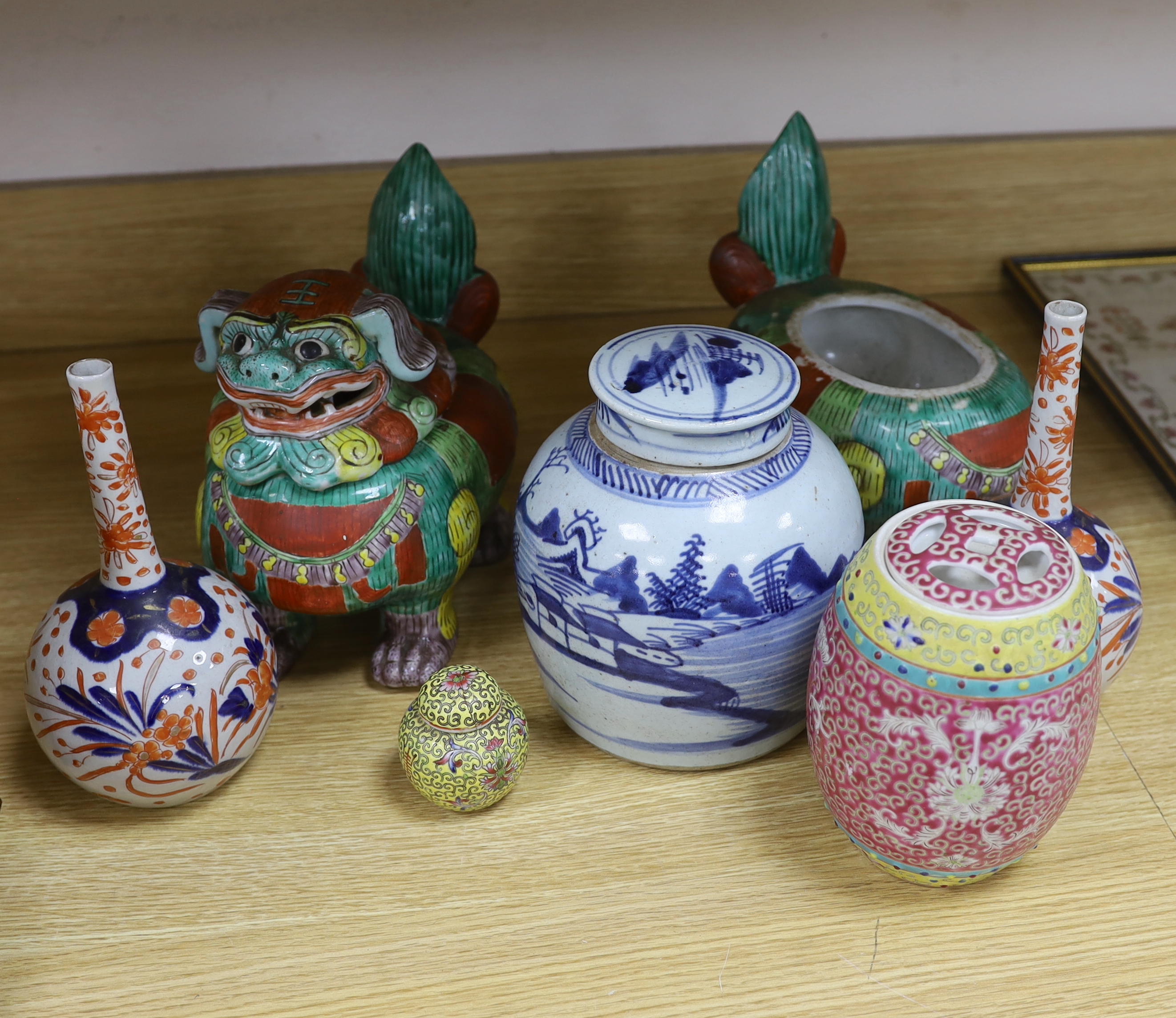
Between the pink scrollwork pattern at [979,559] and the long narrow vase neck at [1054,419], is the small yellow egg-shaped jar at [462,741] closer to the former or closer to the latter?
the pink scrollwork pattern at [979,559]

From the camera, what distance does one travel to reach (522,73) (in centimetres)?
130

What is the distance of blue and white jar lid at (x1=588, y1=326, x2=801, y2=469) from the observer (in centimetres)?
82

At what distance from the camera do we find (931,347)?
107cm

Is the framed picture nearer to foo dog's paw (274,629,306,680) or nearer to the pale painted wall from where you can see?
the pale painted wall

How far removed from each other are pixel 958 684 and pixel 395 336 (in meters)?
0.45

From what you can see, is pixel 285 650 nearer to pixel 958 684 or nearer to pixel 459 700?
pixel 459 700

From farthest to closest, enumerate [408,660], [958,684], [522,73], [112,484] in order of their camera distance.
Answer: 1. [522,73]
2. [408,660]
3. [112,484]
4. [958,684]

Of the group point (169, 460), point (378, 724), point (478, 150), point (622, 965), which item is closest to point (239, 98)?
point (478, 150)

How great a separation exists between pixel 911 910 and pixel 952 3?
93 centimetres

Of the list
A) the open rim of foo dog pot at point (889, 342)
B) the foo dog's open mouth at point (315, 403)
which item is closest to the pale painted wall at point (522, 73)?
the open rim of foo dog pot at point (889, 342)

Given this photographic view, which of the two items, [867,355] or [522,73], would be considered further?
[522,73]

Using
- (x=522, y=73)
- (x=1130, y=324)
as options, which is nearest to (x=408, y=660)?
(x=522, y=73)

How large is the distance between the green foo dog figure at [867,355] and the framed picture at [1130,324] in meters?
0.30

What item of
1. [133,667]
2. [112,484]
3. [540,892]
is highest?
[112,484]
